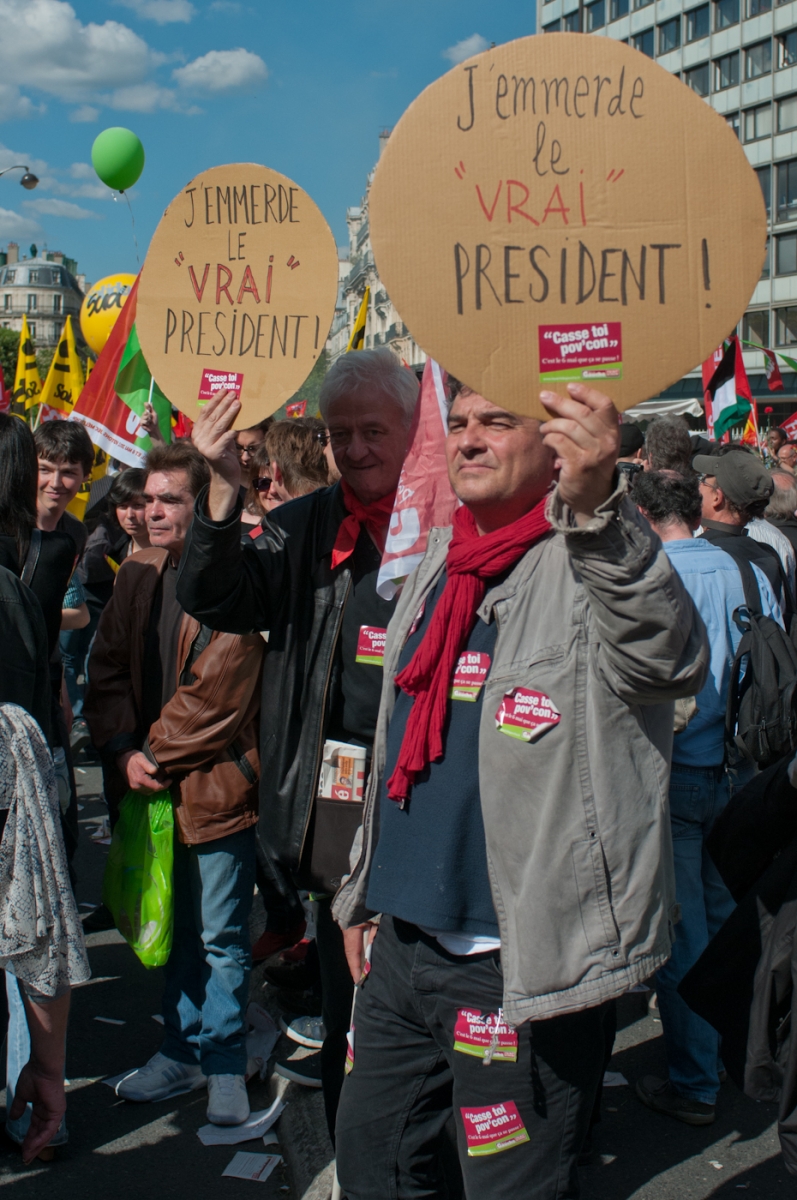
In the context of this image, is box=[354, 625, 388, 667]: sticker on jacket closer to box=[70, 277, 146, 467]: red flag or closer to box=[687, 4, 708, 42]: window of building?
box=[70, 277, 146, 467]: red flag

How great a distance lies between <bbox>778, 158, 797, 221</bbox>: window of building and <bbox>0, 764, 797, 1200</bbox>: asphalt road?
1861 inches

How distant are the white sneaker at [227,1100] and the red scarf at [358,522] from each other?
1702 mm

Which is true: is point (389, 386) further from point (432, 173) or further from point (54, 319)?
point (54, 319)

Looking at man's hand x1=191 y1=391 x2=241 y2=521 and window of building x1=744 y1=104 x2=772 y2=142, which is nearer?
man's hand x1=191 y1=391 x2=241 y2=521

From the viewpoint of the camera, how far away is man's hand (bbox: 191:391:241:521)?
8.25ft

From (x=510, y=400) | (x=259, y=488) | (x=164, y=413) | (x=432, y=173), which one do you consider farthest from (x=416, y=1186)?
(x=164, y=413)

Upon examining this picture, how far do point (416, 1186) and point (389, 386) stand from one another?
1932mm

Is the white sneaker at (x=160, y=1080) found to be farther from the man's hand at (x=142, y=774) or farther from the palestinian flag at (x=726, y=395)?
the palestinian flag at (x=726, y=395)

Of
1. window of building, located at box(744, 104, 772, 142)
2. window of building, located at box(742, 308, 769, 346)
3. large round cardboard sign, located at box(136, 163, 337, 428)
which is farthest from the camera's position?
window of building, located at box(742, 308, 769, 346)

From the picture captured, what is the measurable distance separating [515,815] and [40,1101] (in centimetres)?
191

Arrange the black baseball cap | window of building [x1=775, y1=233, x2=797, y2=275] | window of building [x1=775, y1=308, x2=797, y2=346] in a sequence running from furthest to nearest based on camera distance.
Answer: window of building [x1=775, y1=308, x2=797, y2=346] < window of building [x1=775, y1=233, x2=797, y2=275] < the black baseball cap

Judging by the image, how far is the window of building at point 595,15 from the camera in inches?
2013

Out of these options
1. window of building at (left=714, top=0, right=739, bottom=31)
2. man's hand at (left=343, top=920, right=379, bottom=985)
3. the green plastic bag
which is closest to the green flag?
the green plastic bag

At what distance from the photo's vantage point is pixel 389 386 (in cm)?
297
